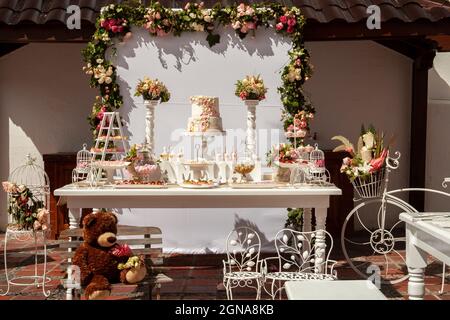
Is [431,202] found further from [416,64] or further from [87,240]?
[87,240]

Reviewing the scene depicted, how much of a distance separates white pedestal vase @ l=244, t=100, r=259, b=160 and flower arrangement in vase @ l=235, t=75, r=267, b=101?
0.27 ft

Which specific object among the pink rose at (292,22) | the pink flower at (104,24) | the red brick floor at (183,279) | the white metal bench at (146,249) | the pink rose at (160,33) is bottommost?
the red brick floor at (183,279)

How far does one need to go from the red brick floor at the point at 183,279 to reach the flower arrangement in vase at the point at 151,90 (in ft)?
7.44

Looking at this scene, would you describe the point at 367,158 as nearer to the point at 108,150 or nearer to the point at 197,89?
the point at 197,89

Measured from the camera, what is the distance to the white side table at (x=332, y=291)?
175 inches

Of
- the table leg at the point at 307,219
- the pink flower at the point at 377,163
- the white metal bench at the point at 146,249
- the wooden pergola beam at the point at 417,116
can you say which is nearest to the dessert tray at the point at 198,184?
the white metal bench at the point at 146,249

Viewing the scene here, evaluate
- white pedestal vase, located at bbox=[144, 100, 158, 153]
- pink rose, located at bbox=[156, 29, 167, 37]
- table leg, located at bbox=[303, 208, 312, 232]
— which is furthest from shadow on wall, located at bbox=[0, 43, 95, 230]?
table leg, located at bbox=[303, 208, 312, 232]

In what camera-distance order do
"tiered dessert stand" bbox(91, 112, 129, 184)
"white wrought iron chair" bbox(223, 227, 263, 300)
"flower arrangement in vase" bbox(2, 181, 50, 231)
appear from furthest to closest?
"tiered dessert stand" bbox(91, 112, 129, 184) < "flower arrangement in vase" bbox(2, 181, 50, 231) < "white wrought iron chair" bbox(223, 227, 263, 300)

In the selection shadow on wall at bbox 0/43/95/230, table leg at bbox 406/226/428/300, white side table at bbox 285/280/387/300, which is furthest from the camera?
shadow on wall at bbox 0/43/95/230

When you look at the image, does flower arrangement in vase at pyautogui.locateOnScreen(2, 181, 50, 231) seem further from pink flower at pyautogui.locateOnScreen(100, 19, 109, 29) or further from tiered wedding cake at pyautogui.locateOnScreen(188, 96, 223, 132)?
pink flower at pyautogui.locateOnScreen(100, 19, 109, 29)

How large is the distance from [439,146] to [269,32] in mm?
4712

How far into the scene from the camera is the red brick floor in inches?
292

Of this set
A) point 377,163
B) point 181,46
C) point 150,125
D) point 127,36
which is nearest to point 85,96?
point 127,36

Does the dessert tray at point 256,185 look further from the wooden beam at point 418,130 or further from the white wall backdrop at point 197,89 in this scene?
the wooden beam at point 418,130
